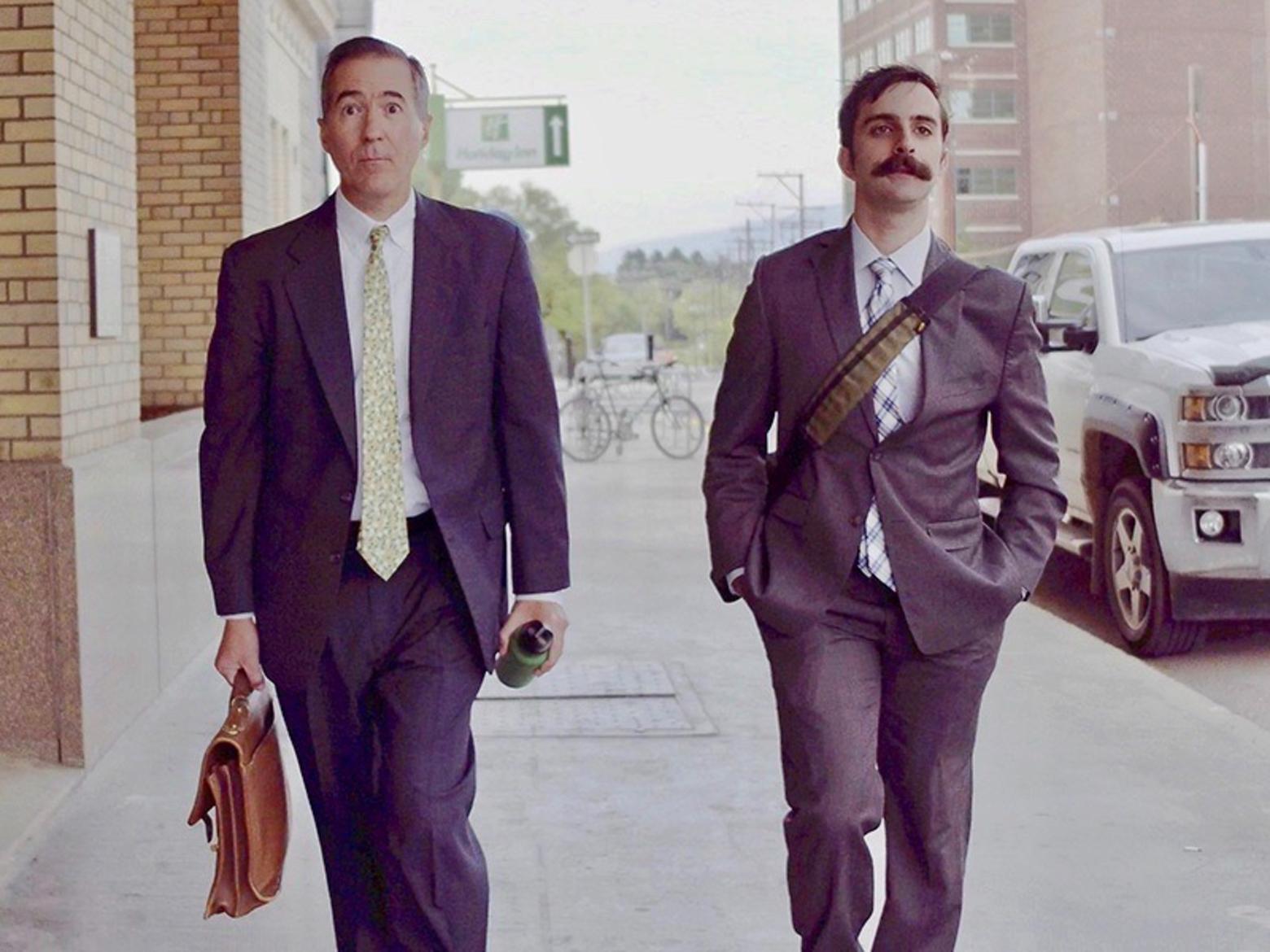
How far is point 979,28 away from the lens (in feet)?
55.3

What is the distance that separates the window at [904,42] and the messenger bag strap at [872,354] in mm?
13917

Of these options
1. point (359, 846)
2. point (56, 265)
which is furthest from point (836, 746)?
point (56, 265)

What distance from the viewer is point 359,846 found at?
A: 150 inches

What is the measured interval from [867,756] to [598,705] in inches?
172

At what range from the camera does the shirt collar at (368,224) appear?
3754mm

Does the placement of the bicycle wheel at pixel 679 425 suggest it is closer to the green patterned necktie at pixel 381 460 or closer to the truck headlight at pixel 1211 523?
the truck headlight at pixel 1211 523

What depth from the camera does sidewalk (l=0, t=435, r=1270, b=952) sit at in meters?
5.04

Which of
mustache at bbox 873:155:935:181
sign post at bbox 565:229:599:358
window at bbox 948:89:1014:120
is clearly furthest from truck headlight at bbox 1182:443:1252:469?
sign post at bbox 565:229:599:358

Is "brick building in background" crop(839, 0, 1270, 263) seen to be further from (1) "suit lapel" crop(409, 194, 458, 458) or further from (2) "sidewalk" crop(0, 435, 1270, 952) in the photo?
(1) "suit lapel" crop(409, 194, 458, 458)

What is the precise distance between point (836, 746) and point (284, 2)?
15.2 metres

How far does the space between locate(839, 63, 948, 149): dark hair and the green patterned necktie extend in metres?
0.95

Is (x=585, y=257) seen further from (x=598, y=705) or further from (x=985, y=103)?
(x=598, y=705)

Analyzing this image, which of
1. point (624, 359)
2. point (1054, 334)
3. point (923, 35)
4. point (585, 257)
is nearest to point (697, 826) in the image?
point (1054, 334)

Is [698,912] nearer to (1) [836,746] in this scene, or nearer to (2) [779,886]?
(2) [779,886]
